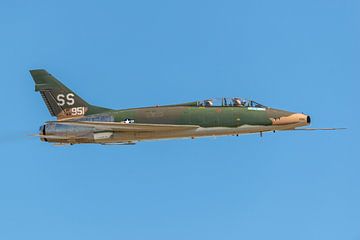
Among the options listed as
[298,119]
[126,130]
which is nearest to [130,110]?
[126,130]

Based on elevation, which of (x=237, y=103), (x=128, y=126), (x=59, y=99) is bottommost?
(x=128, y=126)

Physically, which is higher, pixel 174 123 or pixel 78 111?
pixel 78 111

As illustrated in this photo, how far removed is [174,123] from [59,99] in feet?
32.6

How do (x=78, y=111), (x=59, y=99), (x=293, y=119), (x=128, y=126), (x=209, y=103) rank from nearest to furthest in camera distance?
(x=293, y=119) → (x=128, y=126) → (x=209, y=103) → (x=78, y=111) → (x=59, y=99)

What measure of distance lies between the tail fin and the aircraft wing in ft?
6.67

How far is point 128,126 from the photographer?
5306 centimetres

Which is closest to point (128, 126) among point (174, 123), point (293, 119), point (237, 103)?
point (174, 123)

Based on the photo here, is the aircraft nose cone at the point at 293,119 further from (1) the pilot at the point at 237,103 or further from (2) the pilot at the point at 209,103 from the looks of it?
(2) the pilot at the point at 209,103

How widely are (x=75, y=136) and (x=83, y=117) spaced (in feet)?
7.61

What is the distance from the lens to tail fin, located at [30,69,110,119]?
55812 millimetres

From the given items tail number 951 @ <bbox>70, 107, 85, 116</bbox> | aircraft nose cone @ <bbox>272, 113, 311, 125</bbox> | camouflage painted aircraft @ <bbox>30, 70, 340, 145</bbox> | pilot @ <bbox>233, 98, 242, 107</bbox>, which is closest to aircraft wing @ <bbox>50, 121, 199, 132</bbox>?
camouflage painted aircraft @ <bbox>30, 70, 340, 145</bbox>

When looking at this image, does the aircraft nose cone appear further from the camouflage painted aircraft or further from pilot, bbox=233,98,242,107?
pilot, bbox=233,98,242,107

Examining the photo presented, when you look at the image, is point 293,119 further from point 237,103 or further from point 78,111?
point 78,111

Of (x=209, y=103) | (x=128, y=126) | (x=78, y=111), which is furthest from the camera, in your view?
(x=78, y=111)
